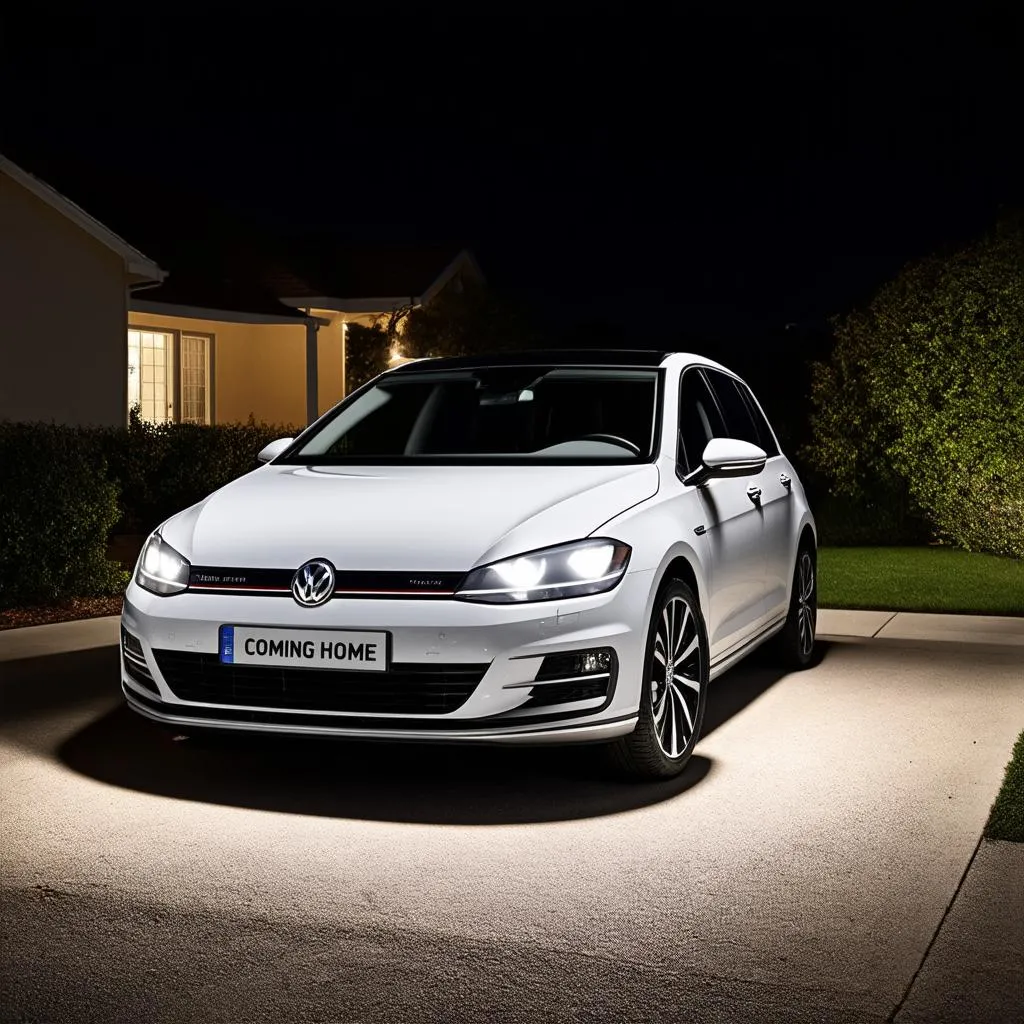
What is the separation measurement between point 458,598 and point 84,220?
51.4 ft

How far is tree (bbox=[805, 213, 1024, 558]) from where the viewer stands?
57.0ft

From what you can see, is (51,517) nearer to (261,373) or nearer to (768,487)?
(768,487)

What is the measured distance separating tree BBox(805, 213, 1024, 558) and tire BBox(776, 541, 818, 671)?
27.4ft

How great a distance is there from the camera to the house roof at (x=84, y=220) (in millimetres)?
19328

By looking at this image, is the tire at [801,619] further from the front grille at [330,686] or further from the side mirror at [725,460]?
the front grille at [330,686]

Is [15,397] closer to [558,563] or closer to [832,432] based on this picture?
[832,432]

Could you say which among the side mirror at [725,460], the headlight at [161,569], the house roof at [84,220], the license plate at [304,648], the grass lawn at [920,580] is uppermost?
the house roof at [84,220]

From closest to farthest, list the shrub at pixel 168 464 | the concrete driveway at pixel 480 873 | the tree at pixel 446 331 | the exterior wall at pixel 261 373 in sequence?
the concrete driveway at pixel 480 873 → the shrub at pixel 168 464 → the exterior wall at pixel 261 373 → the tree at pixel 446 331

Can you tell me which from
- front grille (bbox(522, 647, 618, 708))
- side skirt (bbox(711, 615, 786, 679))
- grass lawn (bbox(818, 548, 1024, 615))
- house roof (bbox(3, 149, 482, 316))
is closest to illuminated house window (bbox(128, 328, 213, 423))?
house roof (bbox(3, 149, 482, 316))

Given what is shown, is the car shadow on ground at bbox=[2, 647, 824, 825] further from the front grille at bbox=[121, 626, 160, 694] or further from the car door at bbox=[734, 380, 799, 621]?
the car door at bbox=[734, 380, 799, 621]

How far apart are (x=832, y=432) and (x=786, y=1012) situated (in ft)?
54.4

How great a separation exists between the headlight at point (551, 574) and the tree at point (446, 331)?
2163 cm

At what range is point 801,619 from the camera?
9.17m

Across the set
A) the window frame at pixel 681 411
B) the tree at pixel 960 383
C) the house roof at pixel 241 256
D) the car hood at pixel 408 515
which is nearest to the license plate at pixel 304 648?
the car hood at pixel 408 515
